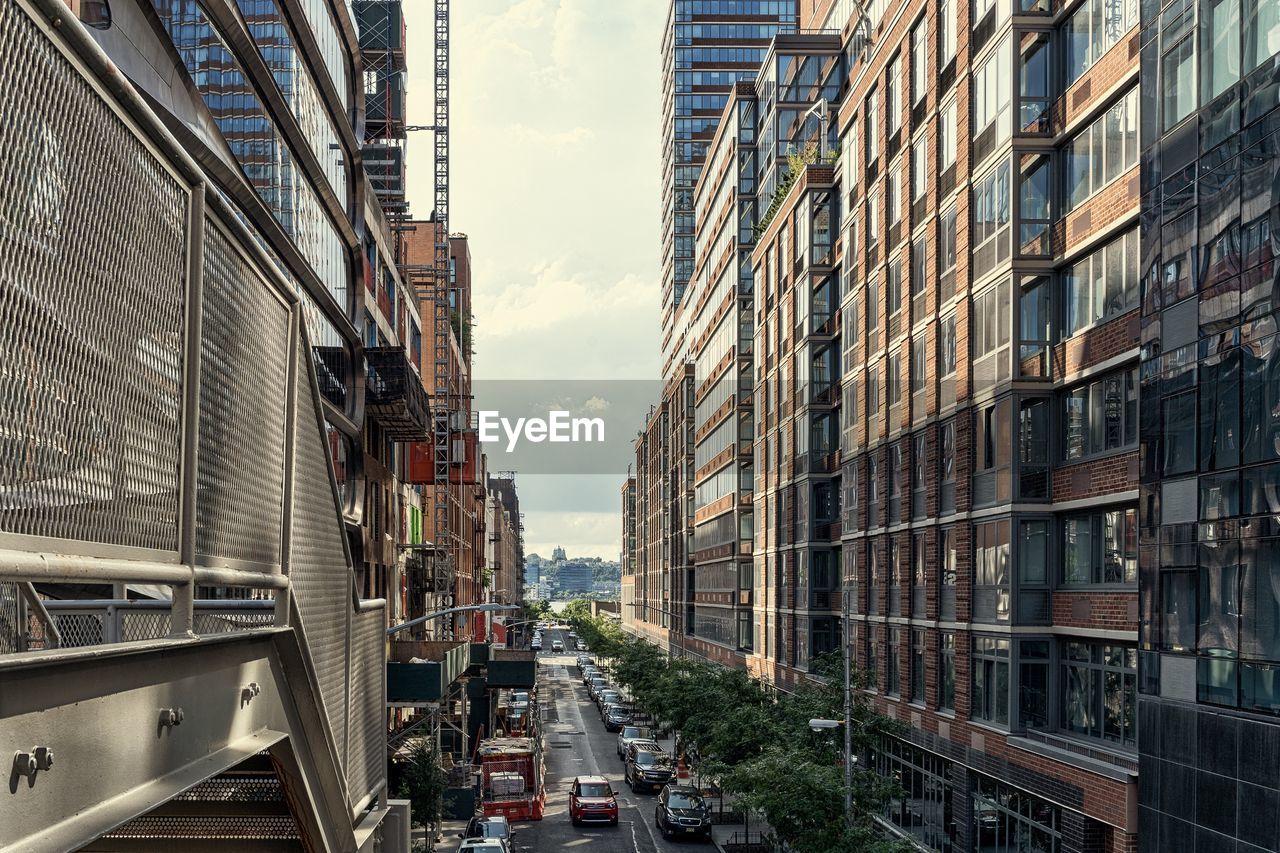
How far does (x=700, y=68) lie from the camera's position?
5123 inches

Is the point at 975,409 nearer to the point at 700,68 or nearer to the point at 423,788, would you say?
the point at 423,788

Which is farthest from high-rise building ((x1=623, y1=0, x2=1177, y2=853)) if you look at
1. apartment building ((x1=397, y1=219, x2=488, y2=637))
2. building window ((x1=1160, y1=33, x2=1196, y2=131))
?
apartment building ((x1=397, y1=219, x2=488, y2=637))

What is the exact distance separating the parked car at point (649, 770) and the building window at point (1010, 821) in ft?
76.3

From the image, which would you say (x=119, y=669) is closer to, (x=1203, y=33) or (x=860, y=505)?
(x=1203, y=33)

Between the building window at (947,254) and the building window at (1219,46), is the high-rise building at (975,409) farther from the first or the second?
the building window at (1219,46)

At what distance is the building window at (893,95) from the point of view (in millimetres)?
39688

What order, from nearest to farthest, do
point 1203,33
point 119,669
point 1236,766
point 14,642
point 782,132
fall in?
point 14,642, point 119,669, point 1236,766, point 1203,33, point 782,132

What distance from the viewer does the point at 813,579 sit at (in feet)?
169

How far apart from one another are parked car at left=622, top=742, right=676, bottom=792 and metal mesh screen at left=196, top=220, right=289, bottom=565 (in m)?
47.8

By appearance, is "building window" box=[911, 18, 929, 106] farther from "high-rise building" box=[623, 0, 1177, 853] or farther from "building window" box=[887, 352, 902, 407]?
"building window" box=[887, 352, 902, 407]

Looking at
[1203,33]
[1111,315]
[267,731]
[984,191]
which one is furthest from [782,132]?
[267,731]

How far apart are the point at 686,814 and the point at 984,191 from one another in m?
22.3

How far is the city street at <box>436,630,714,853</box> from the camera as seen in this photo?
41.0 m

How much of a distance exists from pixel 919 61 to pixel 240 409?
3404cm
